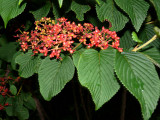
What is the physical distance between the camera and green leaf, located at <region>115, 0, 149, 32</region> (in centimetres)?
88

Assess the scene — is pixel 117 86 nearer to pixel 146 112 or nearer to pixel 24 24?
pixel 146 112

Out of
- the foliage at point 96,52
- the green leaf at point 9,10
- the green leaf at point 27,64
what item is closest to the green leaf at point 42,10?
the foliage at point 96,52

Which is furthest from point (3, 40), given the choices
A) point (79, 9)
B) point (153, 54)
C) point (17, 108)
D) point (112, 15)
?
point (153, 54)

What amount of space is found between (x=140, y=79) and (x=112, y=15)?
0.47m

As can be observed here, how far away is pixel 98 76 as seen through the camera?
27.9 inches

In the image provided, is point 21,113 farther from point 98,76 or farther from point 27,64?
point 98,76

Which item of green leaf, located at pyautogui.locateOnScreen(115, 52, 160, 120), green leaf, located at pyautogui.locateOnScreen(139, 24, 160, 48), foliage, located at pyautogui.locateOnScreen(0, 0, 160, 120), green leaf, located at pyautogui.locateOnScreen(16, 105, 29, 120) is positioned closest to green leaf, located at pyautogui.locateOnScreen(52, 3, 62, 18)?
foliage, located at pyautogui.locateOnScreen(0, 0, 160, 120)

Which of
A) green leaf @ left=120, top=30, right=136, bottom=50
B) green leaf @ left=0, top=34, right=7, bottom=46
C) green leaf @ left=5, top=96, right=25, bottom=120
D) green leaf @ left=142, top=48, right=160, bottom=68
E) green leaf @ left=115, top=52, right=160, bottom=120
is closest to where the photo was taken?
green leaf @ left=115, top=52, right=160, bottom=120

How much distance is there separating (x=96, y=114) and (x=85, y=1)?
6.86 feet

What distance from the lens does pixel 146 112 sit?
0.65 metres

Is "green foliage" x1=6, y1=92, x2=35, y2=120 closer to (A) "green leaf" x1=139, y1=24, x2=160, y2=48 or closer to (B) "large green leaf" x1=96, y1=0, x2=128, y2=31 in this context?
(B) "large green leaf" x1=96, y1=0, x2=128, y2=31

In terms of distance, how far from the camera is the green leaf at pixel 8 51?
4.77 ft

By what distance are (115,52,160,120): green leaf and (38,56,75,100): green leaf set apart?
269 millimetres

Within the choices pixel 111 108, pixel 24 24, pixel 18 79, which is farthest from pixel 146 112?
pixel 111 108
